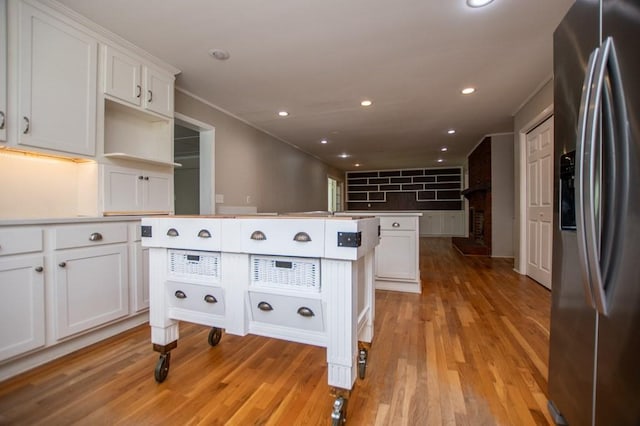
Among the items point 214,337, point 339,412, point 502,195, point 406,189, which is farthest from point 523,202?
point 406,189

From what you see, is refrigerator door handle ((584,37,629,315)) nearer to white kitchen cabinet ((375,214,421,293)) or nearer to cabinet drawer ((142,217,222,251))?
cabinet drawer ((142,217,222,251))

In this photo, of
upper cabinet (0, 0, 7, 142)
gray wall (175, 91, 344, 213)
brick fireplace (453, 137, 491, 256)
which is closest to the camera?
upper cabinet (0, 0, 7, 142)

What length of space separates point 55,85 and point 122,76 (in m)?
0.51

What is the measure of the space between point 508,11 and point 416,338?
2412 millimetres

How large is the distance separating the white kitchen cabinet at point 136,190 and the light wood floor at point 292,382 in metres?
1.02

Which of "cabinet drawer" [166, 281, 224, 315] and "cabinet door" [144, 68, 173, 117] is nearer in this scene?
"cabinet drawer" [166, 281, 224, 315]

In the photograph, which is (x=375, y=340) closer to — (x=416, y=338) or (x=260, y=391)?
(x=416, y=338)

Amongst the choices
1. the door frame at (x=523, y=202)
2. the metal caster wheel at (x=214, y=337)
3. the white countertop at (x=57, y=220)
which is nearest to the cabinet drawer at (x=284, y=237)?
the metal caster wheel at (x=214, y=337)

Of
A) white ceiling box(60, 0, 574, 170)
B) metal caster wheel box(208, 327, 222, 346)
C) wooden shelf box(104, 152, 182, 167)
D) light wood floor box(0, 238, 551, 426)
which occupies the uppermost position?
white ceiling box(60, 0, 574, 170)

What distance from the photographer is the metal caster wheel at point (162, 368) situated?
1.52m

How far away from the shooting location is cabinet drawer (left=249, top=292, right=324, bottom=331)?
1223 millimetres

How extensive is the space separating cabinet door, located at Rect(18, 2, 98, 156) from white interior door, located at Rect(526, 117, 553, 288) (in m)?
4.51

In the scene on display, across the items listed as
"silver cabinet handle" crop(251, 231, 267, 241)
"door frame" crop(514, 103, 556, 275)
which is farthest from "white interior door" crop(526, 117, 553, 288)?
"silver cabinet handle" crop(251, 231, 267, 241)

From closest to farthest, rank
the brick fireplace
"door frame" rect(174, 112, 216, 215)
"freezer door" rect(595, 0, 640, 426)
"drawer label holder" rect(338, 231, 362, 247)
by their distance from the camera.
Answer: "freezer door" rect(595, 0, 640, 426) → "drawer label holder" rect(338, 231, 362, 247) → "door frame" rect(174, 112, 216, 215) → the brick fireplace
